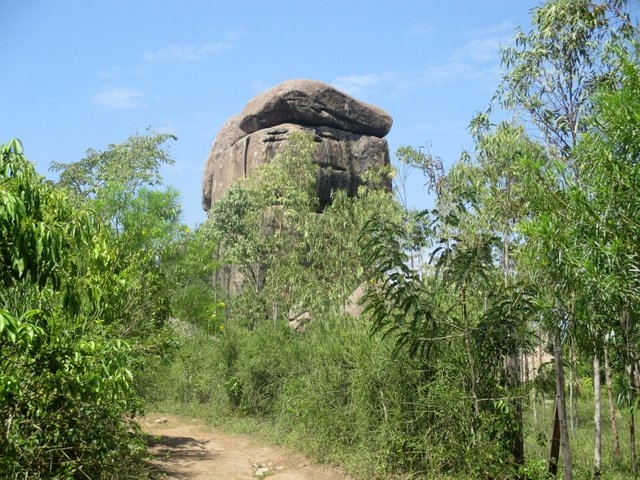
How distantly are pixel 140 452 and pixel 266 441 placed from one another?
4.11 metres

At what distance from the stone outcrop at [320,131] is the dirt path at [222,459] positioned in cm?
1810

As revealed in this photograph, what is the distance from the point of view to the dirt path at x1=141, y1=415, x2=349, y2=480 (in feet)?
30.6

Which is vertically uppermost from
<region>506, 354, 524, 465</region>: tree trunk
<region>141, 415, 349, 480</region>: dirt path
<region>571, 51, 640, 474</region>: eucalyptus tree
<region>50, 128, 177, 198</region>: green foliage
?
<region>50, 128, 177, 198</region>: green foliage

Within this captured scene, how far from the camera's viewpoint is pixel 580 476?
780 cm

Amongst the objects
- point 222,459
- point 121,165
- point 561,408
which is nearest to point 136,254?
point 222,459

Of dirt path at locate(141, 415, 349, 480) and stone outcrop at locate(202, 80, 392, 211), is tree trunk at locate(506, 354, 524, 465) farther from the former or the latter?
stone outcrop at locate(202, 80, 392, 211)

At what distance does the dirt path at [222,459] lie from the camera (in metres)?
9.33

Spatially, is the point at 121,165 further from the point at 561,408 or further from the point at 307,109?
the point at 561,408

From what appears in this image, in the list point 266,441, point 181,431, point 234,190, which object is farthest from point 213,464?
point 234,190

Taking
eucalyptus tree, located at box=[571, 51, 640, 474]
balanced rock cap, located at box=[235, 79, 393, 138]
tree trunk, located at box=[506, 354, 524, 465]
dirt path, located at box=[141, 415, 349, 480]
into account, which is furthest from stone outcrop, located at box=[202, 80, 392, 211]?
eucalyptus tree, located at box=[571, 51, 640, 474]

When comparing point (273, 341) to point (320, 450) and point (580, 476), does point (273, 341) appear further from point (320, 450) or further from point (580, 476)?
point (580, 476)

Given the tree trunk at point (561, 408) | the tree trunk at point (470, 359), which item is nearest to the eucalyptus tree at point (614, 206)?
the tree trunk at point (561, 408)

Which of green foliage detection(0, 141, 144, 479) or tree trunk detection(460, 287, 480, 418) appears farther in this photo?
tree trunk detection(460, 287, 480, 418)

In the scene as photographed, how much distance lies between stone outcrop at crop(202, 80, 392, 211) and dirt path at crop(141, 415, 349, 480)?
1810 centimetres
